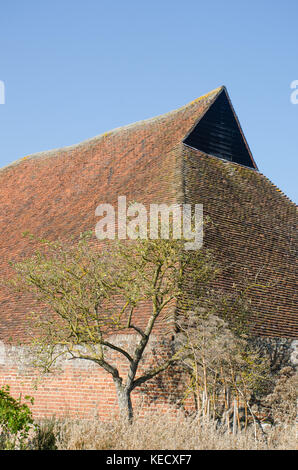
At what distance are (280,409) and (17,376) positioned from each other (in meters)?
6.69

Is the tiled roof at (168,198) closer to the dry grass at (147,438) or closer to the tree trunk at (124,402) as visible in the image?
the tree trunk at (124,402)

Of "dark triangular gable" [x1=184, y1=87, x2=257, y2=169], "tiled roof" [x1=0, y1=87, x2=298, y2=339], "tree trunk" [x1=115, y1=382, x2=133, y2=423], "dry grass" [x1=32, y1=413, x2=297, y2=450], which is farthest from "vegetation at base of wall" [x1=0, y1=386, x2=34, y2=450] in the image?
"dark triangular gable" [x1=184, y1=87, x2=257, y2=169]

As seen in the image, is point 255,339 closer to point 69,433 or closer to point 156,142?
point 69,433

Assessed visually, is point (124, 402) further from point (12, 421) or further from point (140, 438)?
point (12, 421)

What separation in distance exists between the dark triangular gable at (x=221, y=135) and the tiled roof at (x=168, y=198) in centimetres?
28

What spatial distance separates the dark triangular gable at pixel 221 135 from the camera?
17766 millimetres

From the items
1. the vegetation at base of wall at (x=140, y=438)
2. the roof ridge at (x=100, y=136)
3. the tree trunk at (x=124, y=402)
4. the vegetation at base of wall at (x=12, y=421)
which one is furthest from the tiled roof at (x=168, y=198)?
the vegetation at base of wall at (x=12, y=421)

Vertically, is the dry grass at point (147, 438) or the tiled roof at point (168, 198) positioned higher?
the tiled roof at point (168, 198)

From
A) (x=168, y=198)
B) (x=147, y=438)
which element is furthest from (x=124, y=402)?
(x=168, y=198)

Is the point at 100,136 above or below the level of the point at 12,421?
above

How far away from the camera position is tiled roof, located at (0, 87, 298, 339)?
14281 millimetres

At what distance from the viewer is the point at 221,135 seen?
1838 cm

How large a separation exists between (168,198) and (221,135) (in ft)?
16.1
